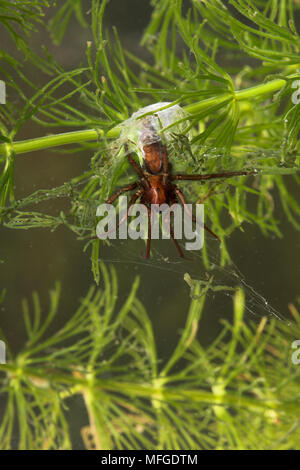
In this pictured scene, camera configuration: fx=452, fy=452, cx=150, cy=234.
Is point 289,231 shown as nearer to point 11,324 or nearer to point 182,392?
point 182,392

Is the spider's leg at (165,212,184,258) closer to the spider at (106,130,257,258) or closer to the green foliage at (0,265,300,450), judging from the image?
the spider at (106,130,257,258)

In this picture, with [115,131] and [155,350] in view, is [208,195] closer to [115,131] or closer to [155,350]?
[115,131]

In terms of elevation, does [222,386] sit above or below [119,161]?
below

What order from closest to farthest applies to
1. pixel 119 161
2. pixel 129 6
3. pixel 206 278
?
pixel 119 161 → pixel 206 278 → pixel 129 6

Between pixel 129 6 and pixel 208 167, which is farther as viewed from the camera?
pixel 129 6

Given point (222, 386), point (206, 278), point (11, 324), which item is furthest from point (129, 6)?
point (222, 386)

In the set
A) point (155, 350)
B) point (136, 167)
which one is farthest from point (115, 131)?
point (155, 350)
